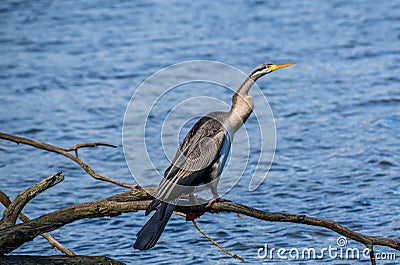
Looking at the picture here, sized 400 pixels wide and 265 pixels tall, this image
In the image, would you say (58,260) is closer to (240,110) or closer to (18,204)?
(18,204)

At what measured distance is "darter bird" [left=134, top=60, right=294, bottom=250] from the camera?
15.7 feet

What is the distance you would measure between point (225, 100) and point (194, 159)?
4860mm

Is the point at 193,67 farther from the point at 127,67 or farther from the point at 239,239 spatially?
the point at 239,239

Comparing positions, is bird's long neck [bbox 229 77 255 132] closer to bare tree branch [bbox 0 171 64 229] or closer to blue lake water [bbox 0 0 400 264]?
bare tree branch [bbox 0 171 64 229]

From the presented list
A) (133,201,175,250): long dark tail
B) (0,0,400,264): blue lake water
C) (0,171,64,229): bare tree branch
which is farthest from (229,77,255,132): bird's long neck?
(0,0,400,264): blue lake water

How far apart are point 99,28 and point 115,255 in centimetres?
738

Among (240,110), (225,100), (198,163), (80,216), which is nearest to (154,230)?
(80,216)

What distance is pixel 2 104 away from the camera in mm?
10500

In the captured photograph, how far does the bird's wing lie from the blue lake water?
4.94 feet

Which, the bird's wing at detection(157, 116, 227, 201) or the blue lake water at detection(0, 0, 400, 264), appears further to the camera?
the blue lake water at detection(0, 0, 400, 264)

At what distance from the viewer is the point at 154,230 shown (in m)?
4.78

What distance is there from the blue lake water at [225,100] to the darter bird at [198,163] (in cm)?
147

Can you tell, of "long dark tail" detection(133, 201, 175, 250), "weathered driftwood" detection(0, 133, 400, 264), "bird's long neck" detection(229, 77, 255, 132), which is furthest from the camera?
"bird's long neck" detection(229, 77, 255, 132)

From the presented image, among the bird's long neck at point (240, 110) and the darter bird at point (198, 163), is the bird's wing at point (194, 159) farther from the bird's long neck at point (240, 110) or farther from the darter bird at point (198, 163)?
the bird's long neck at point (240, 110)
